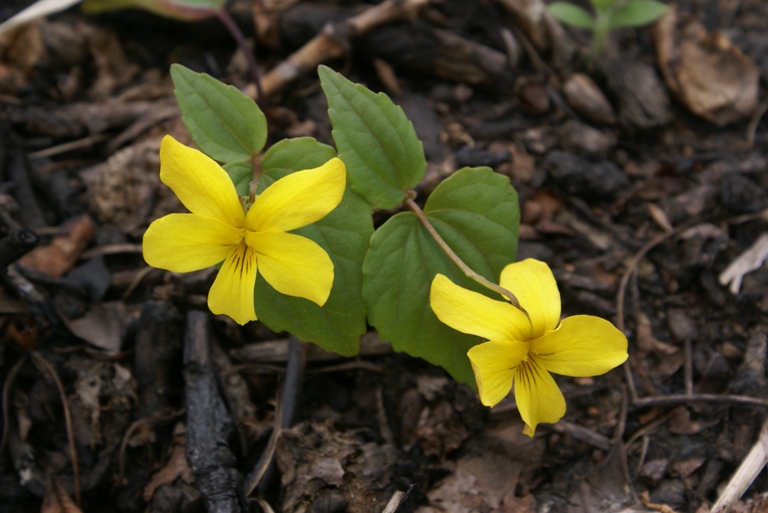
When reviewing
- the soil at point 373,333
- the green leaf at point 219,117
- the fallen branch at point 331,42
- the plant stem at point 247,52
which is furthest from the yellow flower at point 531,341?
the fallen branch at point 331,42

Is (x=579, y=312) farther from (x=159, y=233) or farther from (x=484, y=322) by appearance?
(x=159, y=233)

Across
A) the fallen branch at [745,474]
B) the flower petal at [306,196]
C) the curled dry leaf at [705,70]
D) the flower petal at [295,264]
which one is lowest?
the fallen branch at [745,474]

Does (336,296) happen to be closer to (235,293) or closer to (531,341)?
(235,293)

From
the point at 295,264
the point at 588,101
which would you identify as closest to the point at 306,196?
the point at 295,264

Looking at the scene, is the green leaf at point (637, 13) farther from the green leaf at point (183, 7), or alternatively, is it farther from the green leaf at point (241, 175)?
the green leaf at point (241, 175)

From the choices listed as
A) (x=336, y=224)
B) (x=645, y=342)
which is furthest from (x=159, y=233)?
(x=645, y=342)
